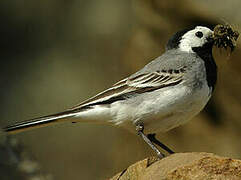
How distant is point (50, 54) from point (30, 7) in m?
0.77

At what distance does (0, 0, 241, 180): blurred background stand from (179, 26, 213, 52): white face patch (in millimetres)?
1734

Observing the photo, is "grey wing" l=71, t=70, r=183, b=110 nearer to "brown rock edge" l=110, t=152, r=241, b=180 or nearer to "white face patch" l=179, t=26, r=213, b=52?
"white face patch" l=179, t=26, r=213, b=52

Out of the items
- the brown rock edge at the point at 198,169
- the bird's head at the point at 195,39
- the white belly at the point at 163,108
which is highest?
the bird's head at the point at 195,39

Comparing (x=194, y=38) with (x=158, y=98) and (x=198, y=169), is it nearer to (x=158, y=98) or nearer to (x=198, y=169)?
(x=158, y=98)

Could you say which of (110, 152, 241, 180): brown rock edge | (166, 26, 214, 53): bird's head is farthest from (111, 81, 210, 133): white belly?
(110, 152, 241, 180): brown rock edge

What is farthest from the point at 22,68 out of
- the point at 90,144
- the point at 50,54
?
the point at 90,144

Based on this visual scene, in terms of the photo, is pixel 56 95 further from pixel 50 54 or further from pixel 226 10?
pixel 226 10

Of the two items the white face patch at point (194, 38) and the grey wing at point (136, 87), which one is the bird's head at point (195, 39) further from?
the grey wing at point (136, 87)

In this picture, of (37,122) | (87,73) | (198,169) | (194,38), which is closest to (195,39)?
(194,38)

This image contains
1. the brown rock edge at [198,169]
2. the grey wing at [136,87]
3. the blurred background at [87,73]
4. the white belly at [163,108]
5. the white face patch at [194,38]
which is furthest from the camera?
the blurred background at [87,73]

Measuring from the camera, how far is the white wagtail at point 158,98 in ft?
15.6

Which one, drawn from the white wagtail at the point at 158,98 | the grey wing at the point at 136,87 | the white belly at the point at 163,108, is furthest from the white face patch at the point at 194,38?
the white belly at the point at 163,108

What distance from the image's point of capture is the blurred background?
23.5ft

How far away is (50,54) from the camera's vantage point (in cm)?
994
